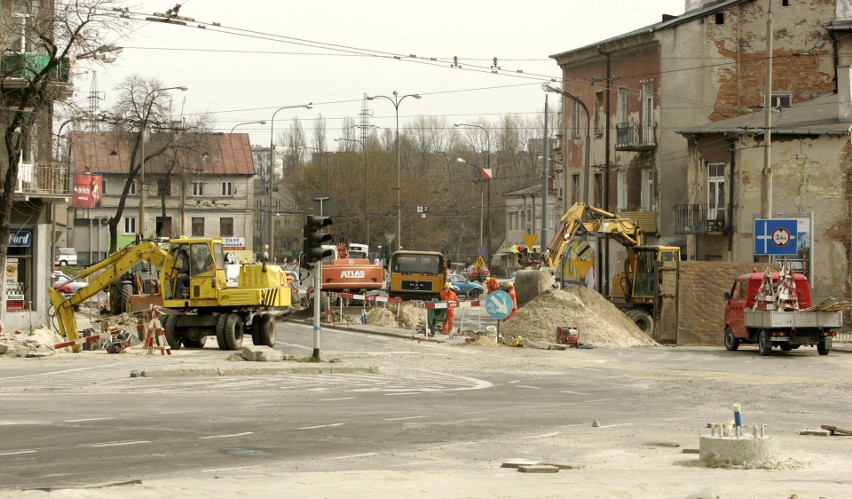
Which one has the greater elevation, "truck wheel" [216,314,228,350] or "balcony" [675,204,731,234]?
"balcony" [675,204,731,234]

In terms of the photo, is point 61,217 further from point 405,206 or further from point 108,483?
point 108,483

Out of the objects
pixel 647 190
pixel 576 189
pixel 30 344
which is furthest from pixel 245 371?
pixel 576 189

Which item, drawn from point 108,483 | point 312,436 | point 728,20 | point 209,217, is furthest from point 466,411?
point 209,217

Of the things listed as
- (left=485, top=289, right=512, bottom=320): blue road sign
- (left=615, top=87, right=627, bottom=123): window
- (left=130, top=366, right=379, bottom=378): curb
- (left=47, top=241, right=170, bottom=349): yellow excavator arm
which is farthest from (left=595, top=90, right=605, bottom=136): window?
(left=130, top=366, right=379, bottom=378): curb

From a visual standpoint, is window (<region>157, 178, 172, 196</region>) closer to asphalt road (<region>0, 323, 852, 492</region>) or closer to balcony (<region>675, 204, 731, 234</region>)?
balcony (<region>675, 204, 731, 234</region>)

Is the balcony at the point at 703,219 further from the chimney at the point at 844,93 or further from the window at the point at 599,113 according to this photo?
the window at the point at 599,113

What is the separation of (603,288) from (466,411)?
4360cm

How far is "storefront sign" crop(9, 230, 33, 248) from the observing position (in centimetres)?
4166

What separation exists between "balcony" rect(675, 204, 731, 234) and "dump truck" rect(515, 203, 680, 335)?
22.2 feet

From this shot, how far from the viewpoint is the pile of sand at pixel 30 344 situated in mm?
29578

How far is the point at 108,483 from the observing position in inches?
436

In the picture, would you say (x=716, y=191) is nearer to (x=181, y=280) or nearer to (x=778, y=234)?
(x=778, y=234)

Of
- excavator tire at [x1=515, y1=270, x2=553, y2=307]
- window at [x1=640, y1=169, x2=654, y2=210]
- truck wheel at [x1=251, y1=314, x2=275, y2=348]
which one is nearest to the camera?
truck wheel at [x1=251, y1=314, x2=275, y2=348]

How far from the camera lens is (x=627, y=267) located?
149 ft
